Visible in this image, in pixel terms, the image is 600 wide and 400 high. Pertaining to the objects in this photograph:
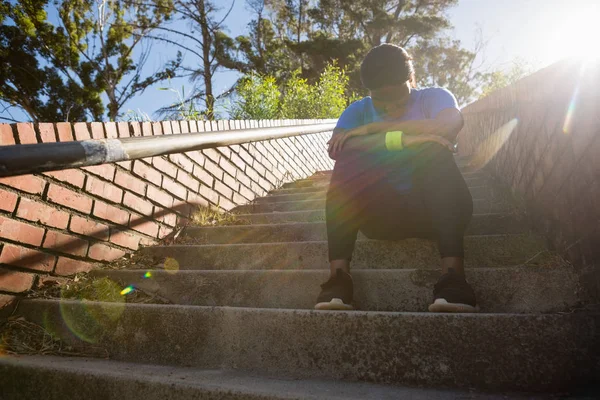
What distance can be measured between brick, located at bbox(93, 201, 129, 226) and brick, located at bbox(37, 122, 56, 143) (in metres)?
0.41

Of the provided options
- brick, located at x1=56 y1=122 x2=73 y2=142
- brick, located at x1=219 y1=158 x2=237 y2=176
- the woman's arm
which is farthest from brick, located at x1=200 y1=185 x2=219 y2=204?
the woman's arm

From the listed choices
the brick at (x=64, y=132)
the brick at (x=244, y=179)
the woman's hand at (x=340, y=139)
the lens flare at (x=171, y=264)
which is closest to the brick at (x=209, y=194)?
the brick at (x=244, y=179)

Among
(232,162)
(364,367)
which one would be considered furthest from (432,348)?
(232,162)

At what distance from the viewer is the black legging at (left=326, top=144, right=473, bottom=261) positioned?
1526 millimetres

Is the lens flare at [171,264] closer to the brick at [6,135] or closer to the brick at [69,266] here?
the brick at [69,266]

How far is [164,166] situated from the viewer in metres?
2.37

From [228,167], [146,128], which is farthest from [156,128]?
[228,167]

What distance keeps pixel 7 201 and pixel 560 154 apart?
2093 millimetres

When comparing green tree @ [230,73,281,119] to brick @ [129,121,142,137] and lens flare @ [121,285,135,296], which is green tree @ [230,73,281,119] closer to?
brick @ [129,121,142,137]

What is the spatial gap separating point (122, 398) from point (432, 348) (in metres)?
0.89

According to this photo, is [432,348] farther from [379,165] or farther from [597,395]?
[379,165]

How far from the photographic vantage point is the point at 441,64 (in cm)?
1972

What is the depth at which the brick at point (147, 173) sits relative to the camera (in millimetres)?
2141

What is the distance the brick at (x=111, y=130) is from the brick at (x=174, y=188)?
0.51m
